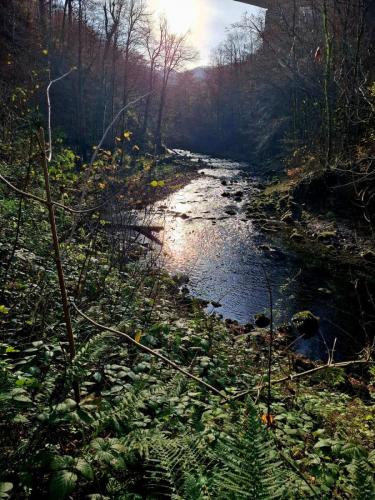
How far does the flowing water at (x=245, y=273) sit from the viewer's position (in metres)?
→ 7.91

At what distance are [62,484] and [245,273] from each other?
9107 mm

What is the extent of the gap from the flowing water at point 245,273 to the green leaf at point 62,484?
3.89 metres

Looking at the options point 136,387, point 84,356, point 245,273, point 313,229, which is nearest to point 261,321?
point 245,273

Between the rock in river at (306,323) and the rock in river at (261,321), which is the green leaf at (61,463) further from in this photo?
the rock in river at (306,323)

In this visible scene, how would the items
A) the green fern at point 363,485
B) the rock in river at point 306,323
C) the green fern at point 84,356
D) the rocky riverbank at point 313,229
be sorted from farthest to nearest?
the rocky riverbank at point 313,229
the rock in river at point 306,323
the green fern at point 84,356
the green fern at point 363,485

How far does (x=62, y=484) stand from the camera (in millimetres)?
1638

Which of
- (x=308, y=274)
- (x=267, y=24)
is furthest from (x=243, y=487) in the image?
(x=267, y=24)

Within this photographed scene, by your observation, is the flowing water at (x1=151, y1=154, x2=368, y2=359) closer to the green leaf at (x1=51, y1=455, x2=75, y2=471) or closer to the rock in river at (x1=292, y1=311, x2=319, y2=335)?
the rock in river at (x1=292, y1=311, x2=319, y2=335)

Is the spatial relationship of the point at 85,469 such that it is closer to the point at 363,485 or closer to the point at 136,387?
the point at 136,387

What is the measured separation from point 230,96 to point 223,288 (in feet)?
151

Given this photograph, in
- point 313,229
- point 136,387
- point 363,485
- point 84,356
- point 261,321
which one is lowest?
point 261,321

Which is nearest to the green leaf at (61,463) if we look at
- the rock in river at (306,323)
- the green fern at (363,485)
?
the green fern at (363,485)

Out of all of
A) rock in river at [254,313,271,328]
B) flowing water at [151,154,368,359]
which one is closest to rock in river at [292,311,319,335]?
flowing water at [151,154,368,359]

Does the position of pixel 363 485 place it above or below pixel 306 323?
above
